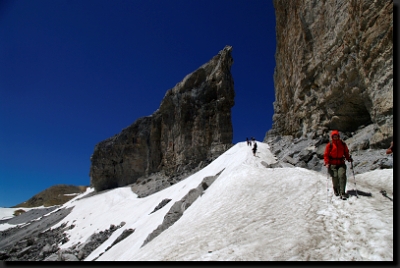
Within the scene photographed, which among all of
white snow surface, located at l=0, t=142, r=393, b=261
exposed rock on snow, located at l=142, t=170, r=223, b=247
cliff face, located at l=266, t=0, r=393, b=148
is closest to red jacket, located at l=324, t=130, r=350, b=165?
white snow surface, located at l=0, t=142, r=393, b=261

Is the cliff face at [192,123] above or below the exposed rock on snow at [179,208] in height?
above

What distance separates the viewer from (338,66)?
13023 millimetres

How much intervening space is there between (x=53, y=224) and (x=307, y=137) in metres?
42.4

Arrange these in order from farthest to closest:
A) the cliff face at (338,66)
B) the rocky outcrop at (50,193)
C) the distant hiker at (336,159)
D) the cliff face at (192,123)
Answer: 1. the rocky outcrop at (50,193)
2. the cliff face at (192,123)
3. the cliff face at (338,66)
4. the distant hiker at (336,159)

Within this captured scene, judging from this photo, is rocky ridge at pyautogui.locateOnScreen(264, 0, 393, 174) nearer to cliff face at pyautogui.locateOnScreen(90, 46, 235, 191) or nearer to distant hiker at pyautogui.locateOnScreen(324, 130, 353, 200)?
distant hiker at pyautogui.locateOnScreen(324, 130, 353, 200)

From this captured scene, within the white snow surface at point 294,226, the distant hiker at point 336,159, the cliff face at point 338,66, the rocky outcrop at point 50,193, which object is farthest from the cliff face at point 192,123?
the rocky outcrop at point 50,193

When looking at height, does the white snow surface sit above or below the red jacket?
below

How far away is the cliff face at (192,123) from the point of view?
Result: 122 ft

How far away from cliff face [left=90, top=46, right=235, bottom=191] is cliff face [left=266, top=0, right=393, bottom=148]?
1506cm

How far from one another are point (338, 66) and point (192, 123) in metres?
27.6

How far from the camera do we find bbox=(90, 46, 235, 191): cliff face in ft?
122

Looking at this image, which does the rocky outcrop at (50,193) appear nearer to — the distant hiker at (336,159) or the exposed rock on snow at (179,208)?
the exposed rock on snow at (179,208)

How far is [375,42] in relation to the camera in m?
9.37

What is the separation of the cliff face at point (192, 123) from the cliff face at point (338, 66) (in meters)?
15.1
